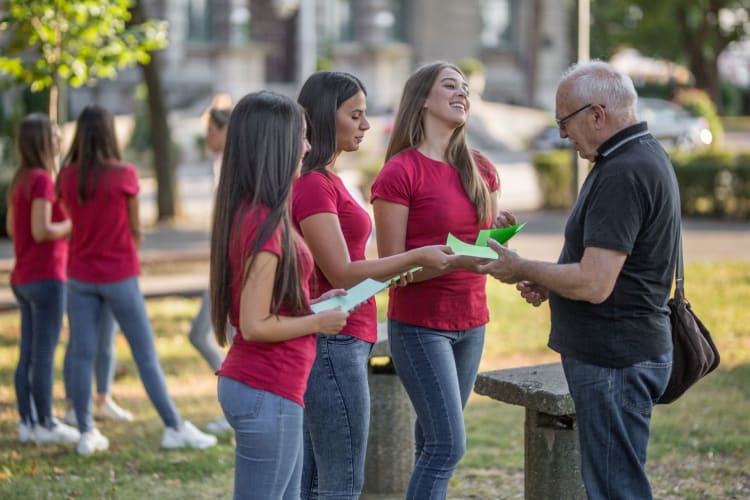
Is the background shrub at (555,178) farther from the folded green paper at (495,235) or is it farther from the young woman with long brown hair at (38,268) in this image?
the folded green paper at (495,235)

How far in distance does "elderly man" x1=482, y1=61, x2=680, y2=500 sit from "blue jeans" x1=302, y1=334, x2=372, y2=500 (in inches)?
27.0

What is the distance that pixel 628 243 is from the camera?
12.9 ft

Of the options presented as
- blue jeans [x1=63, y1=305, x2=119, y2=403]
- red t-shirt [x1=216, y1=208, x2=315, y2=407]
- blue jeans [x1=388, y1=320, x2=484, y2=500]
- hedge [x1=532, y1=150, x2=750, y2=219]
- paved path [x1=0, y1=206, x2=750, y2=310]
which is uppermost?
red t-shirt [x1=216, y1=208, x2=315, y2=407]

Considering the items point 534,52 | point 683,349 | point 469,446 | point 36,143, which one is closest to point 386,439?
point 469,446

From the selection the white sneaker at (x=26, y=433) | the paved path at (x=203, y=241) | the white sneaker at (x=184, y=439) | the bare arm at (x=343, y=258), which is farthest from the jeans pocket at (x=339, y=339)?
the paved path at (x=203, y=241)

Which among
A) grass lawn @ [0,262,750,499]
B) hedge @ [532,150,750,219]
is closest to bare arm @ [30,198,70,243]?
grass lawn @ [0,262,750,499]

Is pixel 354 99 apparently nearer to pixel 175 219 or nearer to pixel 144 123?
pixel 175 219

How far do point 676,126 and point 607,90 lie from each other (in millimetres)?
31174

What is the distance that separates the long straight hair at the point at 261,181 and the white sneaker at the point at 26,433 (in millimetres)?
4082

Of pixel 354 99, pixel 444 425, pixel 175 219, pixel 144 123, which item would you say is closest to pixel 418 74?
pixel 354 99

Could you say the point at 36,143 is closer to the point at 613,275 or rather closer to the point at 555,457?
the point at 555,457

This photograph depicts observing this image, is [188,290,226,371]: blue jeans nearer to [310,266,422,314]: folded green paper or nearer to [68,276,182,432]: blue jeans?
[68,276,182,432]: blue jeans

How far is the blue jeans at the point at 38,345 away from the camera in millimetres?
7242

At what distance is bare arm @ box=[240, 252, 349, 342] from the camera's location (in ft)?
12.1
